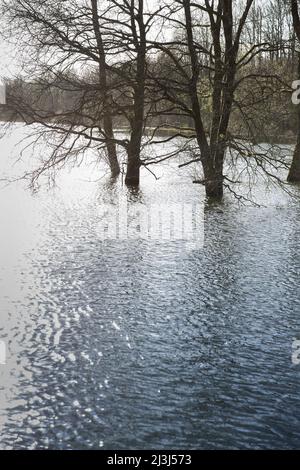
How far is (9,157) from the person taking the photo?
3103 centimetres

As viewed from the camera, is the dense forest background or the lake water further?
the dense forest background

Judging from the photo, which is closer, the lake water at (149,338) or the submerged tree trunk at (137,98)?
the lake water at (149,338)

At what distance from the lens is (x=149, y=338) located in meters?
7.23

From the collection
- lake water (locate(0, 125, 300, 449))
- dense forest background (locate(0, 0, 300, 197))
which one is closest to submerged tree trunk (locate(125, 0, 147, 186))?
dense forest background (locate(0, 0, 300, 197))

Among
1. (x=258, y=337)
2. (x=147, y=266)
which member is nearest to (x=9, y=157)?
(x=147, y=266)

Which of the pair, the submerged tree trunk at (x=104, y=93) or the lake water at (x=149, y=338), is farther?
the submerged tree trunk at (x=104, y=93)

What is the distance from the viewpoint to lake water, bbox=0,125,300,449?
5.30 meters

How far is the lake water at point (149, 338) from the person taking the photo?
17.4 feet

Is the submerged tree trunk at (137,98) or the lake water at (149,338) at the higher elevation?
the submerged tree trunk at (137,98)

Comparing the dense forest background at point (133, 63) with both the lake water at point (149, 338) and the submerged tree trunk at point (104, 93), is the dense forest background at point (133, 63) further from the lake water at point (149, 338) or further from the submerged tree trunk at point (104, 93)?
the lake water at point (149, 338)

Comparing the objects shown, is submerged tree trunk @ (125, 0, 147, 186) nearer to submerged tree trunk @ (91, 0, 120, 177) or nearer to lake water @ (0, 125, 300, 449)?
submerged tree trunk @ (91, 0, 120, 177)

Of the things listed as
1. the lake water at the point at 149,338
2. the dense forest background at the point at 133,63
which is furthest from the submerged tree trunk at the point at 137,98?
the lake water at the point at 149,338

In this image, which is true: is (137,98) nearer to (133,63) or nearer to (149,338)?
(133,63)

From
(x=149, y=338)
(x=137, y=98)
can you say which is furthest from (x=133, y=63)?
(x=149, y=338)
